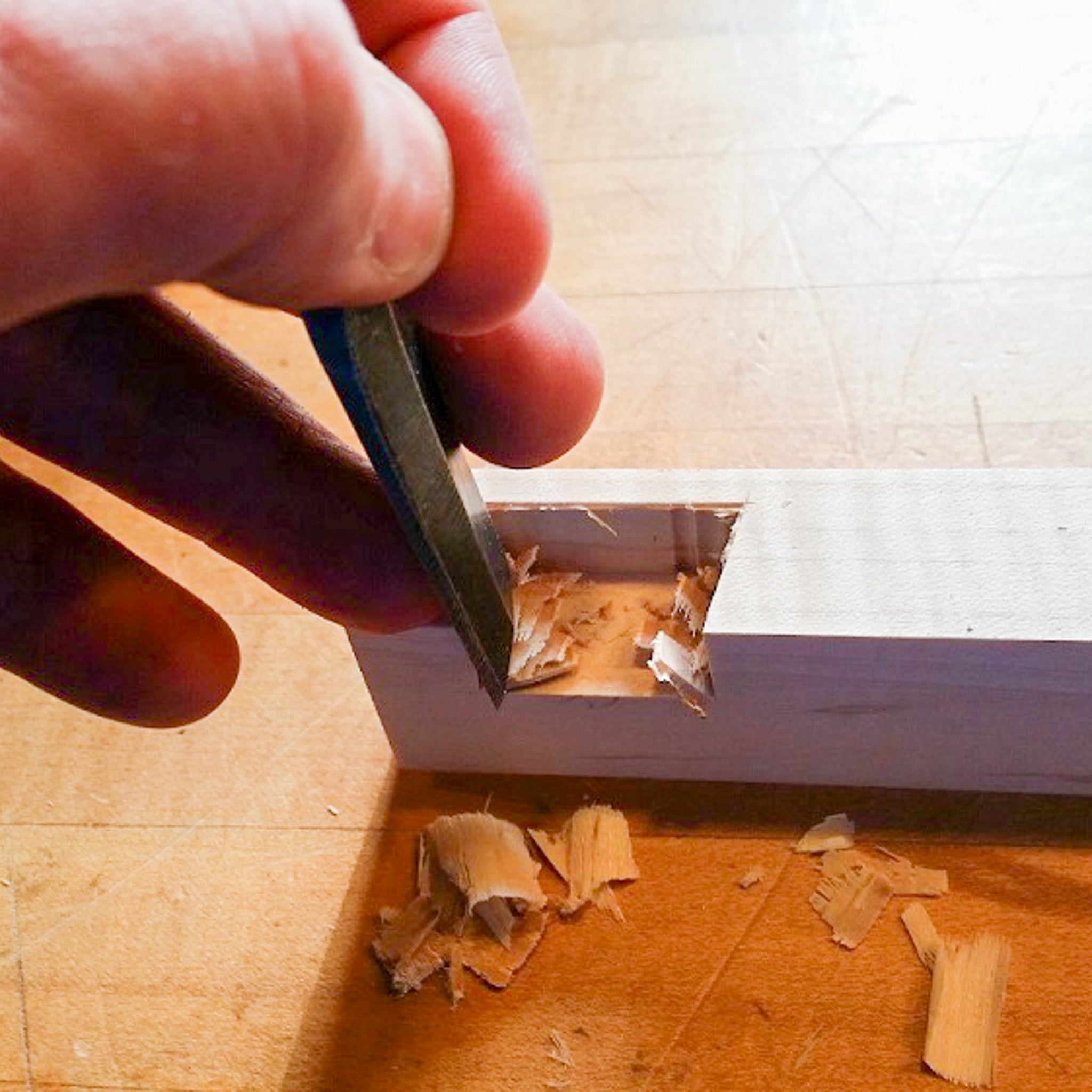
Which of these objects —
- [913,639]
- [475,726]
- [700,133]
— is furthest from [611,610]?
[700,133]

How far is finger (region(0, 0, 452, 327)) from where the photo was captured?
58cm

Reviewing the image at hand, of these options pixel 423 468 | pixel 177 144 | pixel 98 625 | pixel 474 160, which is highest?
pixel 177 144

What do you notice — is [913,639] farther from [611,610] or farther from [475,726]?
[475,726]

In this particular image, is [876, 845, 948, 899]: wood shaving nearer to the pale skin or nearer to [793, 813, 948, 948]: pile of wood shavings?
[793, 813, 948, 948]: pile of wood shavings

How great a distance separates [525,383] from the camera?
1064 mm

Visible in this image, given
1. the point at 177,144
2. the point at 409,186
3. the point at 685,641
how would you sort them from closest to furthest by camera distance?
the point at 177,144, the point at 409,186, the point at 685,641

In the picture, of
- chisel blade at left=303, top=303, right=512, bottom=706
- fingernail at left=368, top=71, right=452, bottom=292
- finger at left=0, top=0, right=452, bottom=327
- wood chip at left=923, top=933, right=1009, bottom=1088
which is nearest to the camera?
finger at left=0, top=0, right=452, bottom=327

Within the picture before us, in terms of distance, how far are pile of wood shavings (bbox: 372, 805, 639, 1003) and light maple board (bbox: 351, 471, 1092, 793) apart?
0.07 metres

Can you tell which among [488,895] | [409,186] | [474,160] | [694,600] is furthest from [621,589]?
[409,186]

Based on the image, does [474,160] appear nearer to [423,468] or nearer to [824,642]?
[423,468]

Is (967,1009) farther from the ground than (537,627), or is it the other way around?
(537,627)

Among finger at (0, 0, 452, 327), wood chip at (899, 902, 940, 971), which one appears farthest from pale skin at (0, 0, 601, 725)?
wood chip at (899, 902, 940, 971)

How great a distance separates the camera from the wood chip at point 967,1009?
981 mm

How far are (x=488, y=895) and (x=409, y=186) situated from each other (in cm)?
61
